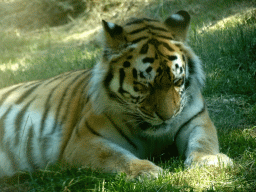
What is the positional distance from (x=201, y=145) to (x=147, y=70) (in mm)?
727

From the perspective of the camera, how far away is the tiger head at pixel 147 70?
9.59 feet

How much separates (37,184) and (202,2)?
7192 mm

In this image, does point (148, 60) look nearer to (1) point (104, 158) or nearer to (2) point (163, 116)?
(2) point (163, 116)

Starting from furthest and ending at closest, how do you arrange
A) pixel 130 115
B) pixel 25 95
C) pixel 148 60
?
pixel 25 95 → pixel 130 115 → pixel 148 60

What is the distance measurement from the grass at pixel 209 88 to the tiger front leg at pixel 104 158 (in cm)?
8

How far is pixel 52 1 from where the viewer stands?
11.7 m

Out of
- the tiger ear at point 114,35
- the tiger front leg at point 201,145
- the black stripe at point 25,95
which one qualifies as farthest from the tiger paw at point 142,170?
the black stripe at point 25,95

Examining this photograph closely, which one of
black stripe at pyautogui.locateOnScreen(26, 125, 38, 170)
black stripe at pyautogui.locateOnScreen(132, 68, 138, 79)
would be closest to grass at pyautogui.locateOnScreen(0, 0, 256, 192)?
black stripe at pyautogui.locateOnScreen(26, 125, 38, 170)

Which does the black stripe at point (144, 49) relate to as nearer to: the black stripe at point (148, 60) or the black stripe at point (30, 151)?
the black stripe at point (148, 60)

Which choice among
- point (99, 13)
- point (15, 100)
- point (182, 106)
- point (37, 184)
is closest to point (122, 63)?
point (182, 106)

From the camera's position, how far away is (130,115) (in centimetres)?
321

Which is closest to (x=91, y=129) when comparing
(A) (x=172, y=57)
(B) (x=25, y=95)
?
(A) (x=172, y=57)

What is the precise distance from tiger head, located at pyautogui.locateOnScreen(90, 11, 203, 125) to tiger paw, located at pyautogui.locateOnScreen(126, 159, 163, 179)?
36 cm

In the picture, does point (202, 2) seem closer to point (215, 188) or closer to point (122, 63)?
point (122, 63)
